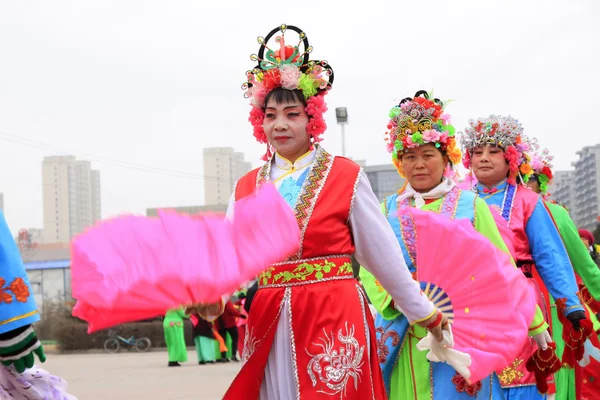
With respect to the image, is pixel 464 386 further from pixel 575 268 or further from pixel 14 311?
pixel 575 268

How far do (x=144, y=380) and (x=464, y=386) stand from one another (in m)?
11.5

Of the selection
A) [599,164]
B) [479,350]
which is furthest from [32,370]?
[599,164]

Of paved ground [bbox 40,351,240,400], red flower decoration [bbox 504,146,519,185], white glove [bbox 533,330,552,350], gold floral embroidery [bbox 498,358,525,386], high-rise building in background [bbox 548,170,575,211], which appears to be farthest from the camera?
high-rise building in background [bbox 548,170,575,211]

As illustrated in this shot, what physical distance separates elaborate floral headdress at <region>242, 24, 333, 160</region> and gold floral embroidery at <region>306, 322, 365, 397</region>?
1.06m

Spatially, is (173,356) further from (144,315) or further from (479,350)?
(144,315)

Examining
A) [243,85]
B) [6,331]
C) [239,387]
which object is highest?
[243,85]

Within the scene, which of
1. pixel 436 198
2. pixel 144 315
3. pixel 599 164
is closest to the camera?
pixel 144 315

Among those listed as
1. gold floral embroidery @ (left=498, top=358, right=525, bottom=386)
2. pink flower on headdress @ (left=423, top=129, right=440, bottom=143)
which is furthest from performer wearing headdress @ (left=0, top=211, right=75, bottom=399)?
gold floral embroidery @ (left=498, top=358, right=525, bottom=386)

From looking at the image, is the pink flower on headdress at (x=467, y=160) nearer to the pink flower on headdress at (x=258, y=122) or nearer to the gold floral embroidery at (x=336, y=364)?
the pink flower on headdress at (x=258, y=122)

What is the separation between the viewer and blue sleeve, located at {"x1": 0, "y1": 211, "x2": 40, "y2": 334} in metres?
3.90

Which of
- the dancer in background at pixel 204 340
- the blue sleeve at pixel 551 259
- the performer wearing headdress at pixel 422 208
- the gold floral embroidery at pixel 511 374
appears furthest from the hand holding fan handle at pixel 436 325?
the dancer in background at pixel 204 340

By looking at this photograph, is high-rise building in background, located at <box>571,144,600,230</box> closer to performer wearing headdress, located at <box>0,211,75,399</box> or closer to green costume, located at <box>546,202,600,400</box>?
green costume, located at <box>546,202,600,400</box>

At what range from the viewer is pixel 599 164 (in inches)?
3406

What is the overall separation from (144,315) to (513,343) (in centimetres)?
261
